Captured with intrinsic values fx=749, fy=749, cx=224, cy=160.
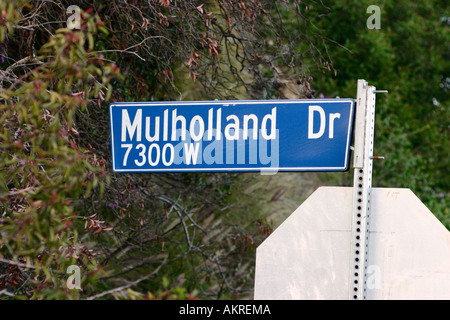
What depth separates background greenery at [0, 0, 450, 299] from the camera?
2.96 metres

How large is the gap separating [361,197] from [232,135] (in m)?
0.74

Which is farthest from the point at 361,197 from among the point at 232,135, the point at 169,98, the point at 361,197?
the point at 169,98

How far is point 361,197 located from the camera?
325 centimetres

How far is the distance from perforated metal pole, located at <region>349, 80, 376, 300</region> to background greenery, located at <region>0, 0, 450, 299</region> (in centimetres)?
75

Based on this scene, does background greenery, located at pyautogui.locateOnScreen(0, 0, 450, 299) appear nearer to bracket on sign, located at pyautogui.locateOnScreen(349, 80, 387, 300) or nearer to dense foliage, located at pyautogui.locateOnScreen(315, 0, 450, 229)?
dense foliage, located at pyautogui.locateOnScreen(315, 0, 450, 229)

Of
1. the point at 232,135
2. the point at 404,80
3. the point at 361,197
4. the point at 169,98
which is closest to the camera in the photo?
the point at 361,197

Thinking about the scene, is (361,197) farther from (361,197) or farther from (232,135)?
(232,135)

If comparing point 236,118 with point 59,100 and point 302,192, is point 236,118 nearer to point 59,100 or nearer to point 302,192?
point 59,100

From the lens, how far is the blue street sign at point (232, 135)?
3477 mm

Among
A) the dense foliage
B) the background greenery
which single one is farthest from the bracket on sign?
the dense foliage

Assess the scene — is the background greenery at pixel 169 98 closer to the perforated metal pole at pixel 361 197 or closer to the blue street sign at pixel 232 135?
the blue street sign at pixel 232 135

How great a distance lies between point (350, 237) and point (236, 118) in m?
0.82

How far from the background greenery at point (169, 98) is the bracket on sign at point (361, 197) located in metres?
0.74

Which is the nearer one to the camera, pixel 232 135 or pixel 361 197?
pixel 361 197
